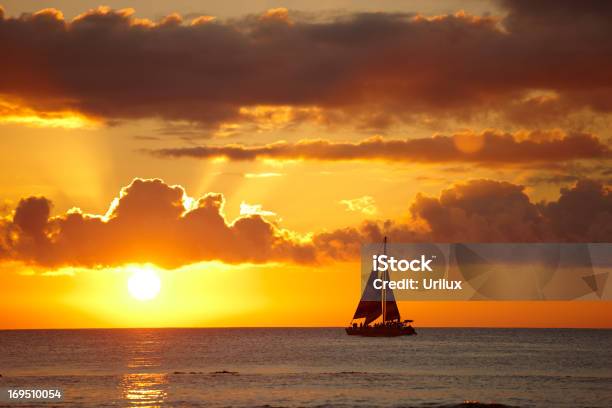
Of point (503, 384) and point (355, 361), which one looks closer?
point (503, 384)

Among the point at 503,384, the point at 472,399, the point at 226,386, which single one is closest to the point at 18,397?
the point at 226,386

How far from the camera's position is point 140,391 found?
123938 mm

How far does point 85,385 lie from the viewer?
13462 cm

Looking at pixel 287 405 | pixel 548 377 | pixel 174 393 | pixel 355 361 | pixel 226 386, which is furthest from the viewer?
pixel 355 361

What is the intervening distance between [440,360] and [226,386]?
247ft

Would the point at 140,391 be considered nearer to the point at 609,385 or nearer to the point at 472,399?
the point at 472,399

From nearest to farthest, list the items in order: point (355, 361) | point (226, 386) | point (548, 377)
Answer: point (226, 386), point (548, 377), point (355, 361)

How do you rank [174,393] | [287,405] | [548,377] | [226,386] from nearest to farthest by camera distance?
[287,405] → [174,393] → [226,386] → [548,377]

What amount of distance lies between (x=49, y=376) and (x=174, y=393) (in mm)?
42401

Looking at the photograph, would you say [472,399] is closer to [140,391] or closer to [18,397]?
[140,391]

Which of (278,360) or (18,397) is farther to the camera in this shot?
(278,360)

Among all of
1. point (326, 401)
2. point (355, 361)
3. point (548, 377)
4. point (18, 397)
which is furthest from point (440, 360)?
point (18, 397)

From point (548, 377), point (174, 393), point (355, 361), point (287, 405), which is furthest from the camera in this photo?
point (355, 361)

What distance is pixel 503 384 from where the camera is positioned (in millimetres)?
135250
